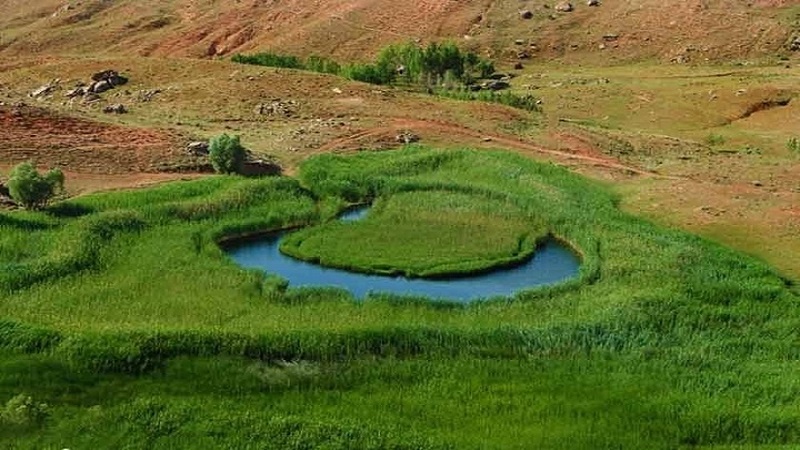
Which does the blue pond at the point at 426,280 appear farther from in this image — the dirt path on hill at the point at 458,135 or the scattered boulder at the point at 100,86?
the scattered boulder at the point at 100,86

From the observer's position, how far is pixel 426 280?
98.3 feet

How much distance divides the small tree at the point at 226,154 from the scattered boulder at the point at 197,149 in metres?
1.58

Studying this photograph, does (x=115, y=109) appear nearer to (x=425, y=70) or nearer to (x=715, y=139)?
(x=425, y=70)

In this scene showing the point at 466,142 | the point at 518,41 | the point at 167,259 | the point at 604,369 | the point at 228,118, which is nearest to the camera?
the point at 604,369

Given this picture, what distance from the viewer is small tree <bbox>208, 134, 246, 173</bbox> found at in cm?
3906

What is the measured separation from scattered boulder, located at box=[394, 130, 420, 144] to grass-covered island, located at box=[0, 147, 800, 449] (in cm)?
1061

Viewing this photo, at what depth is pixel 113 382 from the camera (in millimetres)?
22141

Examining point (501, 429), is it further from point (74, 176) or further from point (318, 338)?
point (74, 176)

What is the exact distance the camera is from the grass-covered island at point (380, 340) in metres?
20.9

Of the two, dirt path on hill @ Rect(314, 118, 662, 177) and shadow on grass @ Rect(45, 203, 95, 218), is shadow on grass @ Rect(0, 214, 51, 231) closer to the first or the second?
shadow on grass @ Rect(45, 203, 95, 218)

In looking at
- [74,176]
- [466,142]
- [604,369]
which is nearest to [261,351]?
[604,369]

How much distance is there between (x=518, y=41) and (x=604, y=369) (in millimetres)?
53535

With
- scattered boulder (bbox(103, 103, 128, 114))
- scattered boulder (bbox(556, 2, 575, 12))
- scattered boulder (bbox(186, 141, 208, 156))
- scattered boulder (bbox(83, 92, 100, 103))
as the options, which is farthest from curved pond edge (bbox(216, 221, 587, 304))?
scattered boulder (bbox(556, 2, 575, 12))

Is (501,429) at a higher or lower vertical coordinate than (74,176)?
lower
